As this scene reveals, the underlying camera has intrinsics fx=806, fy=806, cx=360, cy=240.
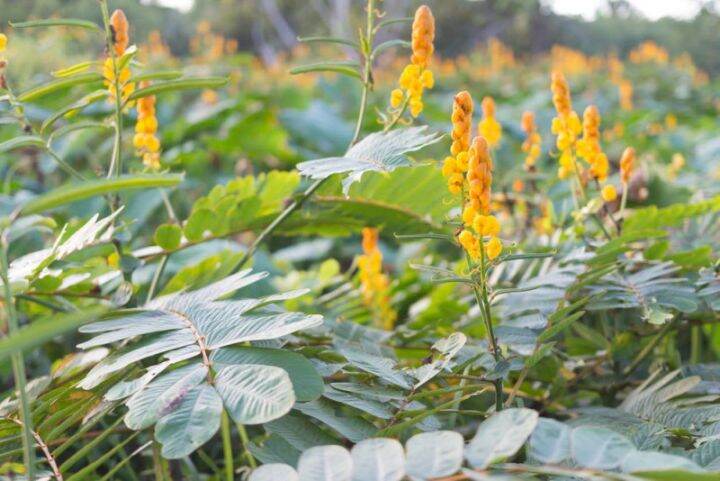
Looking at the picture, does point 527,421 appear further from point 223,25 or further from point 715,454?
point 223,25

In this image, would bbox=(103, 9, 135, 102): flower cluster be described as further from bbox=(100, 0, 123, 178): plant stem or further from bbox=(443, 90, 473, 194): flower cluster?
bbox=(443, 90, 473, 194): flower cluster

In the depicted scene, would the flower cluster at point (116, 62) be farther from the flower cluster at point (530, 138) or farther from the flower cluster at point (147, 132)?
the flower cluster at point (530, 138)

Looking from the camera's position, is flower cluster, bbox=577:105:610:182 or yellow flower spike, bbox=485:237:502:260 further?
flower cluster, bbox=577:105:610:182

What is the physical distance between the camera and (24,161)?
122 inches

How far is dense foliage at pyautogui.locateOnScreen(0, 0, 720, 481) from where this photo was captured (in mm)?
705

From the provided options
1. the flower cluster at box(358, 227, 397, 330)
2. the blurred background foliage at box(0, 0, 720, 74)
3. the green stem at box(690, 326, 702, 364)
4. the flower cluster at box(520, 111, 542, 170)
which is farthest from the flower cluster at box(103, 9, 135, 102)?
the blurred background foliage at box(0, 0, 720, 74)

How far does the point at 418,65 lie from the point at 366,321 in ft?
2.59

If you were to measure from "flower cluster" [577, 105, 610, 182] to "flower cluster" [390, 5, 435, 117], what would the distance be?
28 cm

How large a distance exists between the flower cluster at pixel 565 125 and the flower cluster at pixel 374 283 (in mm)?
449

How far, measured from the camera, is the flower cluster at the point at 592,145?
1.18 metres

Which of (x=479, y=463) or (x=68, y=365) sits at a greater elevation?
(x=479, y=463)

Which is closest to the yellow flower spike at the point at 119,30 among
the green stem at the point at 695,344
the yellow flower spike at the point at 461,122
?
the yellow flower spike at the point at 461,122

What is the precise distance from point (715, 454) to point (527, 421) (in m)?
0.25

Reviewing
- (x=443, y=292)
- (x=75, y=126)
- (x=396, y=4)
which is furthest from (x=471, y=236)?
(x=396, y=4)
